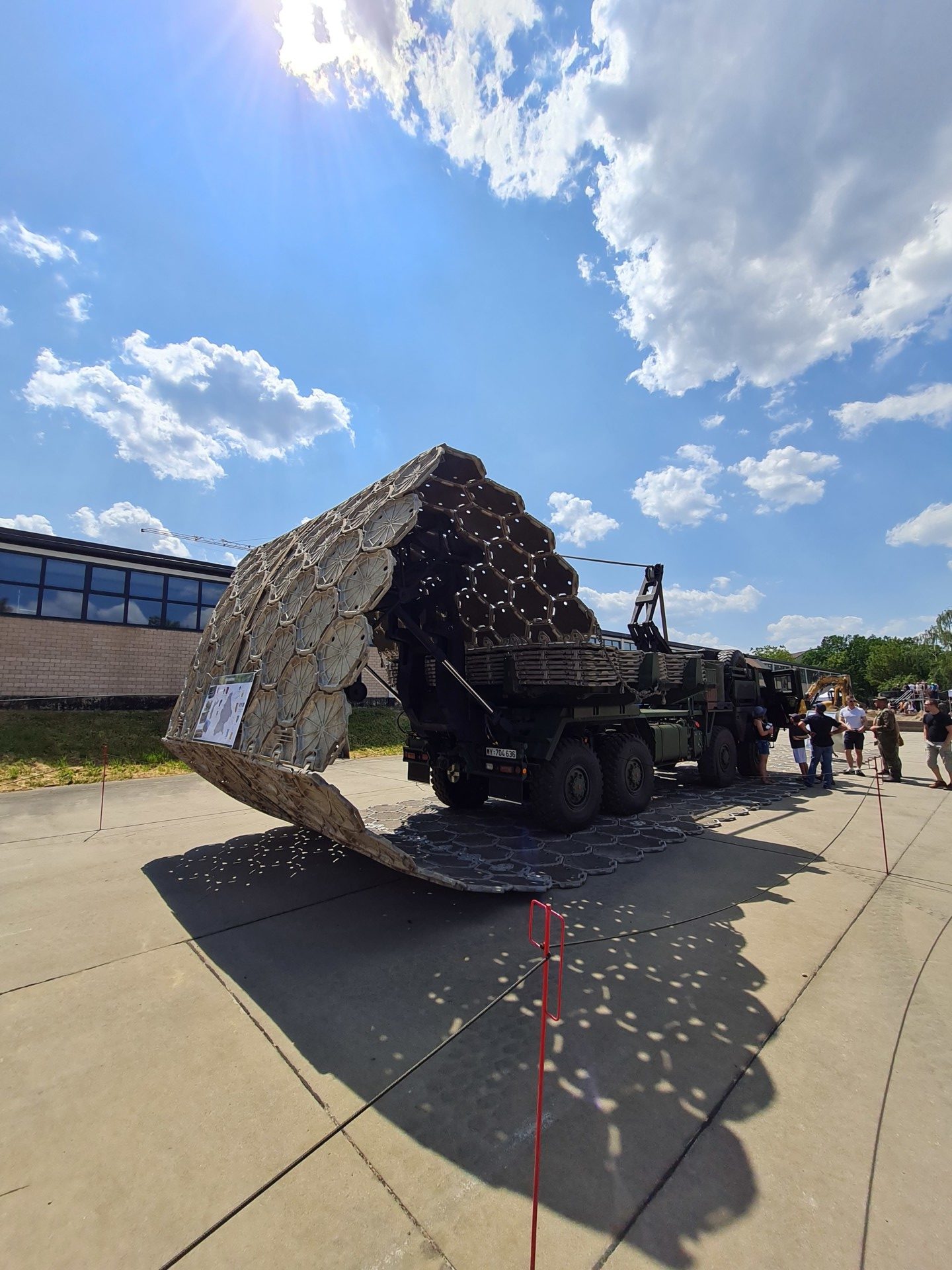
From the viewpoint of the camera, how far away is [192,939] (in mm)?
3939

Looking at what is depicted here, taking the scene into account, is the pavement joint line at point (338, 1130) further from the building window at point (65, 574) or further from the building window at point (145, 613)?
the building window at point (65, 574)

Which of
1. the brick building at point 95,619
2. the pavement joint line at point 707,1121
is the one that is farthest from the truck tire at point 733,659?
the brick building at point 95,619

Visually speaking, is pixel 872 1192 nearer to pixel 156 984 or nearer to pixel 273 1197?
pixel 273 1197

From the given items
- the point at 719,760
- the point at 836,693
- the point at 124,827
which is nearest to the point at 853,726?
the point at 836,693

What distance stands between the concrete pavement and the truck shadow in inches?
0.6

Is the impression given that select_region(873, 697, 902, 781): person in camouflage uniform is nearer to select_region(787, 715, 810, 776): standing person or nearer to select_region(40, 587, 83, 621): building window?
select_region(787, 715, 810, 776): standing person

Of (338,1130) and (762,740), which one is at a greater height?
(762,740)

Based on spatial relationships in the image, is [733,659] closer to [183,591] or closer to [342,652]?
[342,652]

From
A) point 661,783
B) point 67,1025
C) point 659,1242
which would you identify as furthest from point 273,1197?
point 661,783

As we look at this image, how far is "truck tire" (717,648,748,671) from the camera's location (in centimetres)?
1097

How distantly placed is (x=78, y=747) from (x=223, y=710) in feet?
32.4

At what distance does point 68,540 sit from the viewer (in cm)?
1484

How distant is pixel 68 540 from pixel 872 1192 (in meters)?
18.3

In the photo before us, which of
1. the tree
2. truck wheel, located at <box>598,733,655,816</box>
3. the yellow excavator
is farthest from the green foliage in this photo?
truck wheel, located at <box>598,733,655,816</box>
